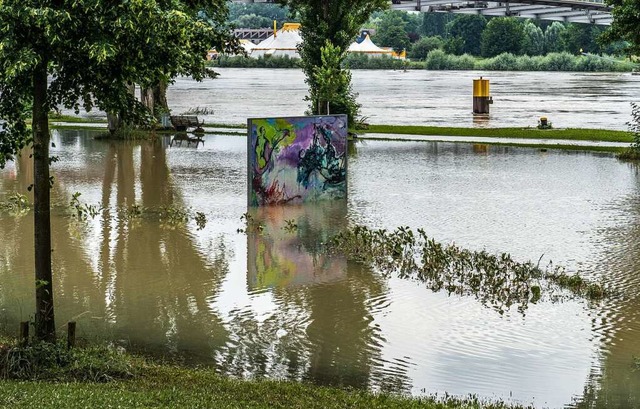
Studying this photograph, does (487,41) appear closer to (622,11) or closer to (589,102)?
(589,102)

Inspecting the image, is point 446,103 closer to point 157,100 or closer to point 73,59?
point 157,100

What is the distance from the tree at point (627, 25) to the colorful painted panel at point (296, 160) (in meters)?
9.78

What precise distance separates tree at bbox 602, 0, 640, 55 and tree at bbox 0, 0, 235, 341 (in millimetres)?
20280

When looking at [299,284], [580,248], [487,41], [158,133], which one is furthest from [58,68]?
[487,41]

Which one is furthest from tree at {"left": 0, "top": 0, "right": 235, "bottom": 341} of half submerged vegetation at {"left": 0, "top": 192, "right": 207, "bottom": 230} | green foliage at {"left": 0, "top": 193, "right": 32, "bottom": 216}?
green foliage at {"left": 0, "top": 193, "right": 32, "bottom": 216}

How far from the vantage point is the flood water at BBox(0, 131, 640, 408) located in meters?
14.1

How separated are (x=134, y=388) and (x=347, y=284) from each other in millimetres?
7060

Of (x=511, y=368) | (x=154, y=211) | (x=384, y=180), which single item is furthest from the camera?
(x=384, y=180)

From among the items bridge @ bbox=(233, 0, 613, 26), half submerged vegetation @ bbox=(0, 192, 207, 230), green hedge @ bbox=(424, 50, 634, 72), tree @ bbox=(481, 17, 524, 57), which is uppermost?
tree @ bbox=(481, 17, 524, 57)

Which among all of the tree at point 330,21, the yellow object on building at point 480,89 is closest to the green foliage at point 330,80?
the tree at point 330,21

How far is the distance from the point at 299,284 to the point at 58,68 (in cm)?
642

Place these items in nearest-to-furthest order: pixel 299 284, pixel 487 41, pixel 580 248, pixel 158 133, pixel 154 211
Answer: pixel 299 284, pixel 580 248, pixel 154 211, pixel 158 133, pixel 487 41

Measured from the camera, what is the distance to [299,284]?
18672 millimetres

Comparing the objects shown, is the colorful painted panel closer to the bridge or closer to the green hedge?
the bridge
